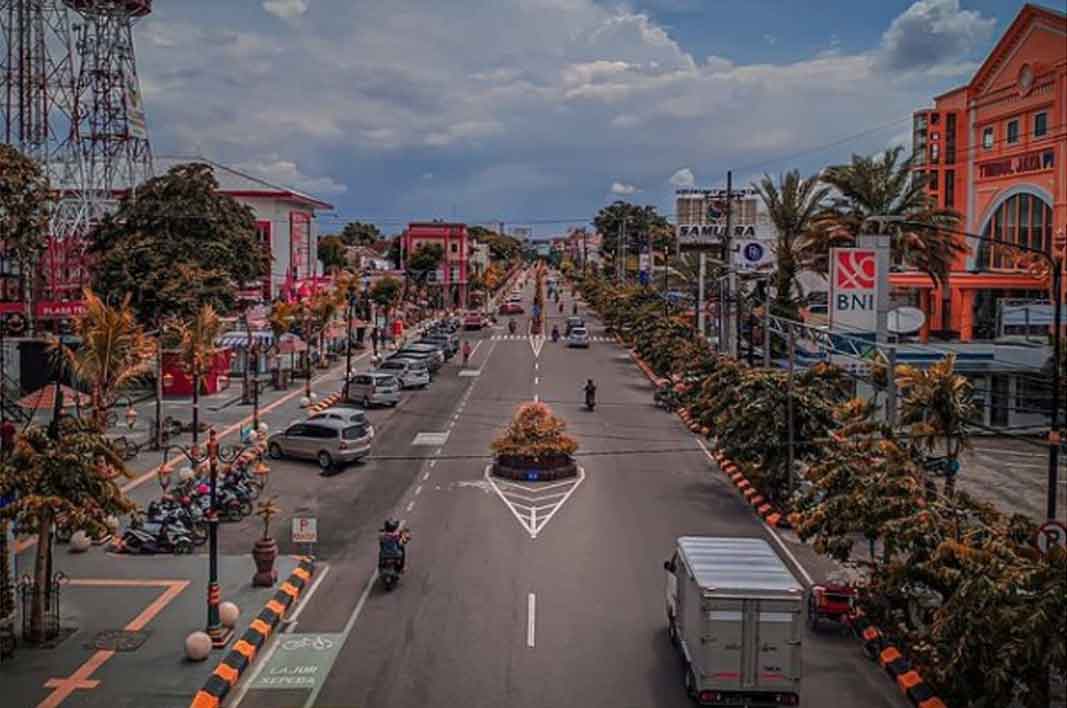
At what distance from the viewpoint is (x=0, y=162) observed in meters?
24.6

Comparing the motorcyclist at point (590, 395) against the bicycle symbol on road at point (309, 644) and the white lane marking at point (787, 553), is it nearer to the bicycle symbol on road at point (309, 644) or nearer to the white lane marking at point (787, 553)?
the white lane marking at point (787, 553)

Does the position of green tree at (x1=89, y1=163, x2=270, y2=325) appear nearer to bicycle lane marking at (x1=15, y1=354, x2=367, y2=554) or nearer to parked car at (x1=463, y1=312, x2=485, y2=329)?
bicycle lane marking at (x1=15, y1=354, x2=367, y2=554)

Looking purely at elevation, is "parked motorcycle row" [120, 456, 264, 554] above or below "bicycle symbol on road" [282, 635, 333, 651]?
above

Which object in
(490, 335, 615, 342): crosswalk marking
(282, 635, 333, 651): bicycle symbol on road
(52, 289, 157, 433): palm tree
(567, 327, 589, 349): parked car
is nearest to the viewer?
(282, 635, 333, 651): bicycle symbol on road

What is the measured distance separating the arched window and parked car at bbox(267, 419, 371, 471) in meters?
29.9

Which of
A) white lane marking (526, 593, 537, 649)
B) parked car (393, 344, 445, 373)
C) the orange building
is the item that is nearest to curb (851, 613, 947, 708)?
white lane marking (526, 593, 537, 649)

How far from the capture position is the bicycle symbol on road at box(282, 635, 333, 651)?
735 inches

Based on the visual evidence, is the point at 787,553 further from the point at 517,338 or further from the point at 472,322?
the point at 472,322

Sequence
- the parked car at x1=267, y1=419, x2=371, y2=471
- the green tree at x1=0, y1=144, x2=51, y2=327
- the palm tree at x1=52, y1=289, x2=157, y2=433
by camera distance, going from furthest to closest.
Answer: the parked car at x1=267, y1=419, x2=371, y2=471 < the palm tree at x1=52, y1=289, x2=157, y2=433 < the green tree at x1=0, y1=144, x2=51, y2=327

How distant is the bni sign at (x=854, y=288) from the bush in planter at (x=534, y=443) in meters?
9.40

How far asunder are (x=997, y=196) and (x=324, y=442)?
117 ft

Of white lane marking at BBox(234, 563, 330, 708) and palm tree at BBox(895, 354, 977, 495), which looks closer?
white lane marking at BBox(234, 563, 330, 708)

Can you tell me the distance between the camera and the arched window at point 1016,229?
47.4 metres

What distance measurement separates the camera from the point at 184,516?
83.6ft
